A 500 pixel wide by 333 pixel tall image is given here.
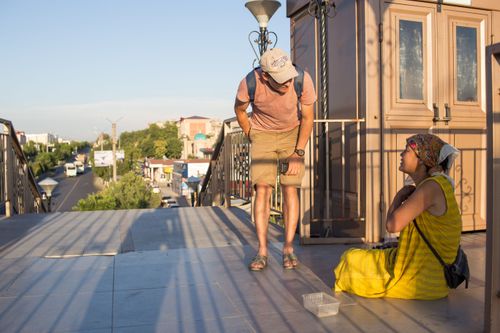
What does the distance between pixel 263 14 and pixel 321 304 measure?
17.6ft

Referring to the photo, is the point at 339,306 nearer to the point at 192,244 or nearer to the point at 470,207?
the point at 192,244

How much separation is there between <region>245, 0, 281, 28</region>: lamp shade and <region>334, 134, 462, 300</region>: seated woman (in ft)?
15.0

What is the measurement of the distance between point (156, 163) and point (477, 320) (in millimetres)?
92832

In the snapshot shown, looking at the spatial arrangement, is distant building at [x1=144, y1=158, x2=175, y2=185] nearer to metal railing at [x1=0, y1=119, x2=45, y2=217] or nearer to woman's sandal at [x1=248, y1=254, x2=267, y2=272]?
metal railing at [x1=0, y1=119, x2=45, y2=217]

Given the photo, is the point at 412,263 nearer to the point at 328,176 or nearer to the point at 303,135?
the point at 303,135

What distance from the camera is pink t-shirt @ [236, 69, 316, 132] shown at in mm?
3596

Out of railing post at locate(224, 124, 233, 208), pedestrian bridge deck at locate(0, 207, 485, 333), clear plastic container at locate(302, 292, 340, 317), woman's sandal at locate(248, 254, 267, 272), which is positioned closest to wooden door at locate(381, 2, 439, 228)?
pedestrian bridge deck at locate(0, 207, 485, 333)

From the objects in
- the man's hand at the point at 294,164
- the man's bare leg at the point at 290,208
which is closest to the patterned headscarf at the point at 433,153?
the man's hand at the point at 294,164

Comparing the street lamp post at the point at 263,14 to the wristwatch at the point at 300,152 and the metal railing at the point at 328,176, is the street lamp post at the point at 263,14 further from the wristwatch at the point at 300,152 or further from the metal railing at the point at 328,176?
the wristwatch at the point at 300,152

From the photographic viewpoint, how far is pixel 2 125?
22.7ft

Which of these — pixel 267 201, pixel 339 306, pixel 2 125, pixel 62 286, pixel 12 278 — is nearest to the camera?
pixel 339 306

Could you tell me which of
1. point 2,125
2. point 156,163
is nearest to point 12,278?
point 2,125

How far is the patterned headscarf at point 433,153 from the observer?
287 centimetres

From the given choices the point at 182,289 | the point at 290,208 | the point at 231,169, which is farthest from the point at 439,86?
the point at 231,169
